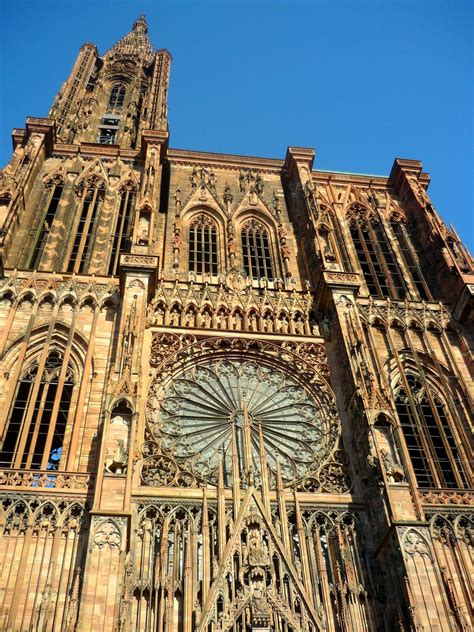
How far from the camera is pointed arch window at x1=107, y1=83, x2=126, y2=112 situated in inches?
1401

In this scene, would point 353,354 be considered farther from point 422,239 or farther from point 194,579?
point 422,239

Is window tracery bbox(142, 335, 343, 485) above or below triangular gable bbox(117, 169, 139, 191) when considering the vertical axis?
below

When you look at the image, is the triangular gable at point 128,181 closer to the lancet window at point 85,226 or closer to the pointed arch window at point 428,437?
the lancet window at point 85,226

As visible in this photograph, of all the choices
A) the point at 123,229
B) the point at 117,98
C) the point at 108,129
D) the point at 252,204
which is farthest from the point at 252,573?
the point at 117,98

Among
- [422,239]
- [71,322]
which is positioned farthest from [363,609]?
[422,239]

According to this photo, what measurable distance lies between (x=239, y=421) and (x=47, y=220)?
11674 mm

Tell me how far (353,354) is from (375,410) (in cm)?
224

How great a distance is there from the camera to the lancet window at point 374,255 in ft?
77.6

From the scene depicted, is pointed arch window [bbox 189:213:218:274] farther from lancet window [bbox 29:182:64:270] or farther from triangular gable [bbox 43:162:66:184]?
triangular gable [bbox 43:162:66:184]

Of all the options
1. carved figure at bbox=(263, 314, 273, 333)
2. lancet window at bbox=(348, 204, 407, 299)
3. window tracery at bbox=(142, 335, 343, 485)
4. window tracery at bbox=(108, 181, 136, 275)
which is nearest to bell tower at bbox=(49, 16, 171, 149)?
window tracery at bbox=(108, 181, 136, 275)

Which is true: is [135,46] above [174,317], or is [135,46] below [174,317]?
above

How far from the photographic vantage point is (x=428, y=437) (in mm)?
18219

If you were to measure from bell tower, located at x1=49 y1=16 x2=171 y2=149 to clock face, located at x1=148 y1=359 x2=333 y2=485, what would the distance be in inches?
559

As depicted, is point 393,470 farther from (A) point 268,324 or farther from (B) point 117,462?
(A) point 268,324
